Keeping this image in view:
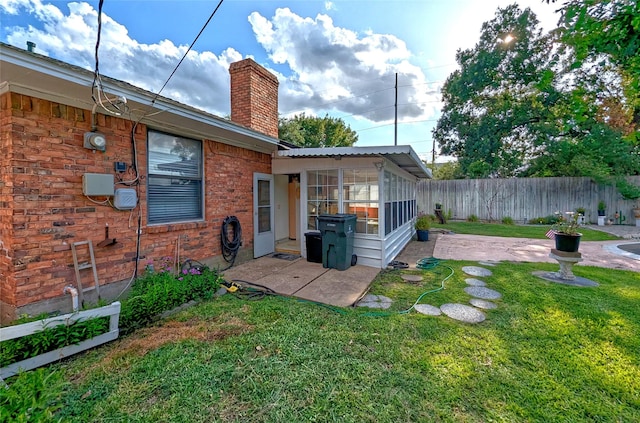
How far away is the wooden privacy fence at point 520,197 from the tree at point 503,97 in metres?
1.32

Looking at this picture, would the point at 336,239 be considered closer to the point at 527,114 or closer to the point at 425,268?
the point at 425,268

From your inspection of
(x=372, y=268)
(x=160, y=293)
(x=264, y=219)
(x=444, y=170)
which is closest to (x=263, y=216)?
(x=264, y=219)

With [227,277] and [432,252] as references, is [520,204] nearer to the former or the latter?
[432,252]

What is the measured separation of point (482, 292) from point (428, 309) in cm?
131

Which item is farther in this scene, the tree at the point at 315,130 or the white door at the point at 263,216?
the tree at the point at 315,130

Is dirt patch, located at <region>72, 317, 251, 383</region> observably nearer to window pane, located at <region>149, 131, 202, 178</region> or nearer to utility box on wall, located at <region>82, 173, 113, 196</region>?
utility box on wall, located at <region>82, 173, 113, 196</region>

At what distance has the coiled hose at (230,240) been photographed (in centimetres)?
550

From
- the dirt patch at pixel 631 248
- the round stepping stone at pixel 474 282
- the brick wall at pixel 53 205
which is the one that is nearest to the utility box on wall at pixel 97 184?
the brick wall at pixel 53 205

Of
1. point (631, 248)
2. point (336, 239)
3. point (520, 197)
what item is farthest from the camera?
point (520, 197)

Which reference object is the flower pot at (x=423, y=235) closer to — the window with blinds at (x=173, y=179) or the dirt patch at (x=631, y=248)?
the dirt patch at (x=631, y=248)

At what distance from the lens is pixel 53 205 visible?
322cm

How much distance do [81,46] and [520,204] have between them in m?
16.9

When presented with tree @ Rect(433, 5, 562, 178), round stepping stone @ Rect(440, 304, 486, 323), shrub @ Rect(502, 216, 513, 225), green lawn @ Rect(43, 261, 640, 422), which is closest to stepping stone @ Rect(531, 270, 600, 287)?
green lawn @ Rect(43, 261, 640, 422)

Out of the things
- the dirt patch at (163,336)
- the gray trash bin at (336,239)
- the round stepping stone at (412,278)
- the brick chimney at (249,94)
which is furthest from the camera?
the brick chimney at (249,94)
